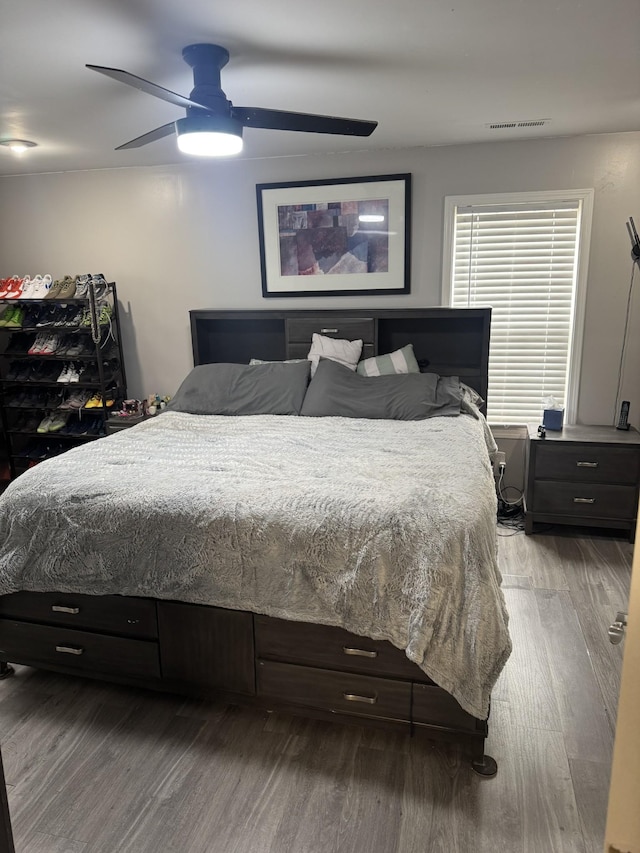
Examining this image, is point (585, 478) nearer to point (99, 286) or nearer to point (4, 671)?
point (4, 671)

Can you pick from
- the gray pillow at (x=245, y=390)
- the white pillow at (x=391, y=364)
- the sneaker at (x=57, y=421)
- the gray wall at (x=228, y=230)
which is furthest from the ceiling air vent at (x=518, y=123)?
the sneaker at (x=57, y=421)

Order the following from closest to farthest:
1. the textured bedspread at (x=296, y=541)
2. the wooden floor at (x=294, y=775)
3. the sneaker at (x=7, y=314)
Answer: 1. the wooden floor at (x=294, y=775)
2. the textured bedspread at (x=296, y=541)
3. the sneaker at (x=7, y=314)

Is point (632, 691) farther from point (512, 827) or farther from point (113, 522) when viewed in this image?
point (113, 522)

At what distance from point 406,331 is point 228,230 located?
1.46 m

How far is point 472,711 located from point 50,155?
3.96 meters

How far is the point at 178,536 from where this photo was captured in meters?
2.00

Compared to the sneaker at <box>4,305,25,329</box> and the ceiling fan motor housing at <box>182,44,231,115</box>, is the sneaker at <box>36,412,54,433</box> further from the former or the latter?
the ceiling fan motor housing at <box>182,44,231,115</box>

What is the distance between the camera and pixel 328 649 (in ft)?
6.33

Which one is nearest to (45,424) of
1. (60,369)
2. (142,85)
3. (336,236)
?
(60,369)

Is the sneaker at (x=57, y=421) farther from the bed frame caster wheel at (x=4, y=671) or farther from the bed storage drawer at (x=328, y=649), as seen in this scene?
the bed storage drawer at (x=328, y=649)

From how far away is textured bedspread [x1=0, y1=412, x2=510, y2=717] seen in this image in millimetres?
1740

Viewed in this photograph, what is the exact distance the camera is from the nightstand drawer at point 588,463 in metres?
3.34

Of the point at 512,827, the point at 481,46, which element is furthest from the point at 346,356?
the point at 512,827

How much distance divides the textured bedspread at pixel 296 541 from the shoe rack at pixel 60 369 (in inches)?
75.5
